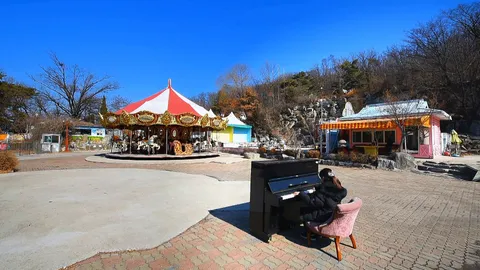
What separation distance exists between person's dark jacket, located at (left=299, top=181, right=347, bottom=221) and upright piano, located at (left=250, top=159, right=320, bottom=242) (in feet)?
0.97

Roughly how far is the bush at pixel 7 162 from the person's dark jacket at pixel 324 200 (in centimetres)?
1448

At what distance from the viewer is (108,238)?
150 inches

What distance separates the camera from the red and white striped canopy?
65.0ft

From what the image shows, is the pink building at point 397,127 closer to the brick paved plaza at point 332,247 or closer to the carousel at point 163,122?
the carousel at point 163,122

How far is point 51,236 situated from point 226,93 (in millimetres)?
53281

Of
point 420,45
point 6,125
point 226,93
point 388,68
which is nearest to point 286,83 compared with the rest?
point 226,93

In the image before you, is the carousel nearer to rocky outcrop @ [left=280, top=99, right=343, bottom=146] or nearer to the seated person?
the seated person

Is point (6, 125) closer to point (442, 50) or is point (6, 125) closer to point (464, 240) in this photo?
point (464, 240)

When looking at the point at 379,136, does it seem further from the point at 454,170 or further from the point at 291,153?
the point at 454,170

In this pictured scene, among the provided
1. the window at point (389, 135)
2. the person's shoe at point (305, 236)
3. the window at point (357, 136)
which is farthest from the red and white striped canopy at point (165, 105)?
the person's shoe at point (305, 236)

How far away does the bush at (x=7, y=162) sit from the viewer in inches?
441

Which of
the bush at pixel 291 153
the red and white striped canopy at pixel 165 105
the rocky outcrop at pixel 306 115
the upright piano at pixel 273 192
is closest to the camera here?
the upright piano at pixel 273 192

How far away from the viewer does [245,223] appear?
4668mm

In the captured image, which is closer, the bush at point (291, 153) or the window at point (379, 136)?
the bush at point (291, 153)
